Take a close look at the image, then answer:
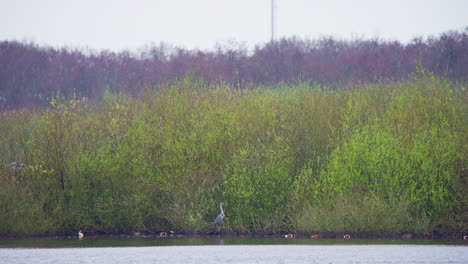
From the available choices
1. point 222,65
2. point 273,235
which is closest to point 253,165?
point 273,235

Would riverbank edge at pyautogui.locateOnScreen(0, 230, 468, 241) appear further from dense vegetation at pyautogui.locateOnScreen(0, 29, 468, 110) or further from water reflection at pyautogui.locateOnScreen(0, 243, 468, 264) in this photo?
dense vegetation at pyautogui.locateOnScreen(0, 29, 468, 110)

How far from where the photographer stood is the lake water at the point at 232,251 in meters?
16.5

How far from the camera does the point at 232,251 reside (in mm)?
18641

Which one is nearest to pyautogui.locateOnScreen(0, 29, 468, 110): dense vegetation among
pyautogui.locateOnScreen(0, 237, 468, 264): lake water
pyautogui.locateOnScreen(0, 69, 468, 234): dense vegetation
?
pyautogui.locateOnScreen(0, 69, 468, 234): dense vegetation

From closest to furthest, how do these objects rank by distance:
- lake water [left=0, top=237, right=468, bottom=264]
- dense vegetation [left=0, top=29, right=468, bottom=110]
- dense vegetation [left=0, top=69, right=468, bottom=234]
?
lake water [left=0, top=237, right=468, bottom=264] < dense vegetation [left=0, top=69, right=468, bottom=234] < dense vegetation [left=0, top=29, right=468, bottom=110]

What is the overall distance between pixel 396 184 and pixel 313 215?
105 inches

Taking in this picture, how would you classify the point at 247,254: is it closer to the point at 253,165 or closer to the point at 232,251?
the point at 232,251

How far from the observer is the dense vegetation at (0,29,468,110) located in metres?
48.9

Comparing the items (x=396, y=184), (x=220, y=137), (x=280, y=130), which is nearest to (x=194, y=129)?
(x=220, y=137)

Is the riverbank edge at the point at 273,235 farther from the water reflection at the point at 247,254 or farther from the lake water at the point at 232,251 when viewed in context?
the water reflection at the point at 247,254

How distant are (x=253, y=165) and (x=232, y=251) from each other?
666cm

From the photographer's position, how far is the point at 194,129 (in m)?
26.7

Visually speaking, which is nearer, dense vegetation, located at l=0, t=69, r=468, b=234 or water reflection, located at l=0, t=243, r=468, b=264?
water reflection, located at l=0, t=243, r=468, b=264

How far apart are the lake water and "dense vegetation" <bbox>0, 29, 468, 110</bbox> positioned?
2446 centimetres
